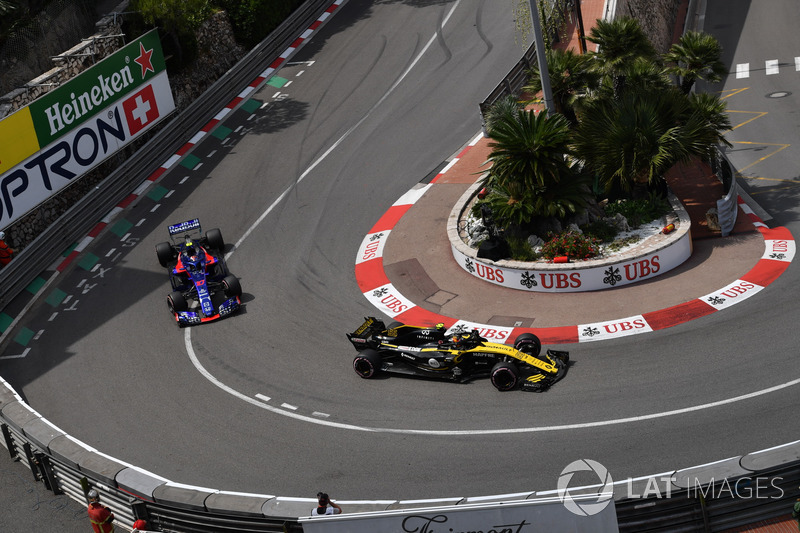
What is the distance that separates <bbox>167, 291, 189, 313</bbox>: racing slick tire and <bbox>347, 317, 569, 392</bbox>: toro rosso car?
5733mm

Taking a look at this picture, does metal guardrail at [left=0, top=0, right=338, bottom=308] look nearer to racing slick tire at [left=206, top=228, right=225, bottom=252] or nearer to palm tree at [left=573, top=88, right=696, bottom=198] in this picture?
racing slick tire at [left=206, top=228, right=225, bottom=252]

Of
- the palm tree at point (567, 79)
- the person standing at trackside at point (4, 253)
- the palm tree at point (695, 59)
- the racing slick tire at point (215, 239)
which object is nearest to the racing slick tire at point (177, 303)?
the racing slick tire at point (215, 239)

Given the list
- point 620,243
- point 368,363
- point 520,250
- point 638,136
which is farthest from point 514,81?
point 368,363

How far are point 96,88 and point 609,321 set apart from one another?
19644 mm

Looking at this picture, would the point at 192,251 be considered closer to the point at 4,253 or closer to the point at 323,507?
the point at 4,253

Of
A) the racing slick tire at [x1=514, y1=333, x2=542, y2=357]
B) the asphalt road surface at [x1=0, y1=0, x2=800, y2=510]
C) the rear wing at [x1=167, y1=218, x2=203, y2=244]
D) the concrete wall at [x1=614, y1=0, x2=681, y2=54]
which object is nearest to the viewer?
the asphalt road surface at [x1=0, y1=0, x2=800, y2=510]

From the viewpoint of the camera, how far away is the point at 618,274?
22.5 meters

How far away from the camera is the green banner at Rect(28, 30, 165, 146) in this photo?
2830cm

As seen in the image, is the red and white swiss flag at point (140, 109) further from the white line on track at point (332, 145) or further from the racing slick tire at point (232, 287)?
the racing slick tire at point (232, 287)

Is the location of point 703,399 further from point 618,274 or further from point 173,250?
point 173,250

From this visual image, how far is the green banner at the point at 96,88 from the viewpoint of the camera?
2830 cm

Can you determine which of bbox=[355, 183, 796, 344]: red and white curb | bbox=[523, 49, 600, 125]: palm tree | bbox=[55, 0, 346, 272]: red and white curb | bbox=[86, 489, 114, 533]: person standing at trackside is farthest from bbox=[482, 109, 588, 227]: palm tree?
bbox=[55, 0, 346, 272]: red and white curb

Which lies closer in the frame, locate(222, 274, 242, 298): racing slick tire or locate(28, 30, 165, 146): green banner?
locate(222, 274, 242, 298): racing slick tire

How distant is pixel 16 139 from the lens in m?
27.0
